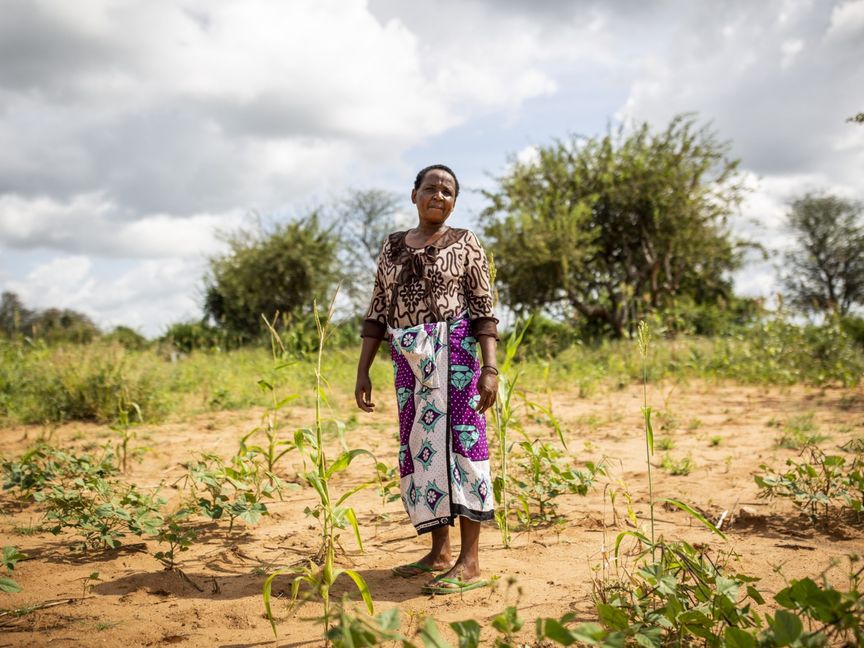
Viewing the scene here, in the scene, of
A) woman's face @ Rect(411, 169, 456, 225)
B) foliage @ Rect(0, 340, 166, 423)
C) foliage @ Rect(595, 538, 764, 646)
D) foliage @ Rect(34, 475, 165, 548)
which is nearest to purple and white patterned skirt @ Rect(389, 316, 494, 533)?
woman's face @ Rect(411, 169, 456, 225)

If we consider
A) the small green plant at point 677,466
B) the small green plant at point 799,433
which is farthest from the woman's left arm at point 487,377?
the small green plant at point 799,433

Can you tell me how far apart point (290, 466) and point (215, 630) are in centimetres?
216

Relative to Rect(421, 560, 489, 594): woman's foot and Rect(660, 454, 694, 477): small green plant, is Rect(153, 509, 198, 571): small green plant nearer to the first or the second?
Rect(421, 560, 489, 594): woman's foot

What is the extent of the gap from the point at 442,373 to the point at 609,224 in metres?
13.1

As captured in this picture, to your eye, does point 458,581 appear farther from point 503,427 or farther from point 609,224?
point 609,224

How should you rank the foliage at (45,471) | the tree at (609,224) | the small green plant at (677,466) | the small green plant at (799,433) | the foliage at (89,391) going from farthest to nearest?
A: the tree at (609,224) → the foliage at (89,391) → the small green plant at (799,433) → the small green plant at (677,466) → the foliage at (45,471)

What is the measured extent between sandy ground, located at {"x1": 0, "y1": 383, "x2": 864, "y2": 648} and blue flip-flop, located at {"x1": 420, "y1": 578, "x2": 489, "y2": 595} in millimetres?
31

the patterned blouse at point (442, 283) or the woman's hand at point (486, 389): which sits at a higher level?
the patterned blouse at point (442, 283)

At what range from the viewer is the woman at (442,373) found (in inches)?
93.6

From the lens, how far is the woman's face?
2557mm

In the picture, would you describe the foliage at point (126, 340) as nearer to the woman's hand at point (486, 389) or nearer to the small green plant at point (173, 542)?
the small green plant at point (173, 542)

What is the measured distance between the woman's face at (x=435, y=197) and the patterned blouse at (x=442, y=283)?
0.28 feet

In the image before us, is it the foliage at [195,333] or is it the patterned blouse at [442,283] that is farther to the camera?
the foliage at [195,333]

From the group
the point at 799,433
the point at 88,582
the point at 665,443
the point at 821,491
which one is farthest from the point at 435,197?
the point at 799,433
